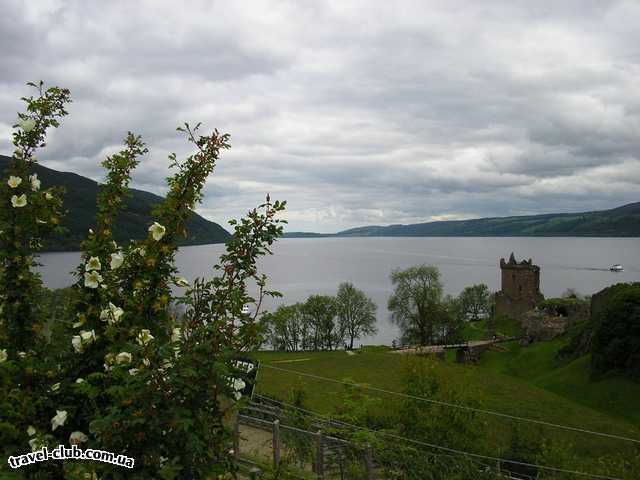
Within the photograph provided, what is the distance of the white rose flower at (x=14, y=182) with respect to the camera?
4586mm

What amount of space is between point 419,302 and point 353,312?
40.2 ft

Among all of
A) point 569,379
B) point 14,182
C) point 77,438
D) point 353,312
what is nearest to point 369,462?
point 77,438

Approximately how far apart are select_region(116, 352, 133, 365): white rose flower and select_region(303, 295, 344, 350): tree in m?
72.5

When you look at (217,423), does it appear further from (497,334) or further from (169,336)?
(497,334)

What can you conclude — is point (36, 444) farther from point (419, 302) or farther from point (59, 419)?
point (419, 302)

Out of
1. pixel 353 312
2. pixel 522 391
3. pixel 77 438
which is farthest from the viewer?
pixel 353 312

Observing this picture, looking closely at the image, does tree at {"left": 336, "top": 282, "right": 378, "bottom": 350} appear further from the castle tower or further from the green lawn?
the green lawn

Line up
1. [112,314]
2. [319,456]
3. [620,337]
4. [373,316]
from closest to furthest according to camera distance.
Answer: [112,314] → [319,456] → [620,337] → [373,316]

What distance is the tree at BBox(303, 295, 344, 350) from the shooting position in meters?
75.8

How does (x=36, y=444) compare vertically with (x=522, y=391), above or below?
above

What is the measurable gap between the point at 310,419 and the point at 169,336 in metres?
9.48

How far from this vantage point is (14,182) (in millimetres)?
4602

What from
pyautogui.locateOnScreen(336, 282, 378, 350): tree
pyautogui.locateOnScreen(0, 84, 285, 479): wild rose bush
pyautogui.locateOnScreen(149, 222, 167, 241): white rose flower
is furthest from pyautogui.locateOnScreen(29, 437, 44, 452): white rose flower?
pyautogui.locateOnScreen(336, 282, 378, 350): tree

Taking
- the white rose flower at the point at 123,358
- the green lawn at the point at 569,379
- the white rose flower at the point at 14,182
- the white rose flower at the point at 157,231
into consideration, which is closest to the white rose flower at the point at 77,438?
the white rose flower at the point at 123,358
